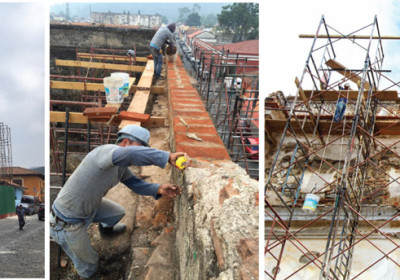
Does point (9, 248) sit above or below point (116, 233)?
below

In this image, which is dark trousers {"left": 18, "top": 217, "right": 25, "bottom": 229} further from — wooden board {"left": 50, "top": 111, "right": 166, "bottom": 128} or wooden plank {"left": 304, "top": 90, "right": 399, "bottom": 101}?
wooden plank {"left": 304, "top": 90, "right": 399, "bottom": 101}

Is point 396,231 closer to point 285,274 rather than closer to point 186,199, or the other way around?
point 285,274

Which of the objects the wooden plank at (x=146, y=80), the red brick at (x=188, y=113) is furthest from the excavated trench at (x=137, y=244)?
the wooden plank at (x=146, y=80)

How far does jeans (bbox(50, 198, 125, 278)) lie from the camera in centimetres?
319

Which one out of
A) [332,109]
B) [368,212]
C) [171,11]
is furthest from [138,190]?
[171,11]

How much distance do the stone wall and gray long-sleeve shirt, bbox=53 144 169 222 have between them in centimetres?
39

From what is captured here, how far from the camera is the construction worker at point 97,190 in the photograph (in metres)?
2.66

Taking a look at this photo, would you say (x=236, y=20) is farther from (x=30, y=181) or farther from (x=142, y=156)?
(x=142, y=156)

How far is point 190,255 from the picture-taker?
8.36ft

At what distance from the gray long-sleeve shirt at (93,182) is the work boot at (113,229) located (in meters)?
0.36

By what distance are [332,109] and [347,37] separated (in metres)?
2.40

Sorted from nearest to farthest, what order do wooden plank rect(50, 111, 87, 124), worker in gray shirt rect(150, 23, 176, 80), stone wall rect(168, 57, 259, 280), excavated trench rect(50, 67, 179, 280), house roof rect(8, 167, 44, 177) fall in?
stone wall rect(168, 57, 259, 280) < excavated trench rect(50, 67, 179, 280) < wooden plank rect(50, 111, 87, 124) < worker in gray shirt rect(150, 23, 176, 80) < house roof rect(8, 167, 44, 177)

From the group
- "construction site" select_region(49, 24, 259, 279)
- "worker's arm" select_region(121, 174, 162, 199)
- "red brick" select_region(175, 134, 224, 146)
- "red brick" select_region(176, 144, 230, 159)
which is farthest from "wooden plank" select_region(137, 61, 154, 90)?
"worker's arm" select_region(121, 174, 162, 199)

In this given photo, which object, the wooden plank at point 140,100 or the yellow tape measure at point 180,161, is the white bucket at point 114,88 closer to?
the wooden plank at point 140,100
